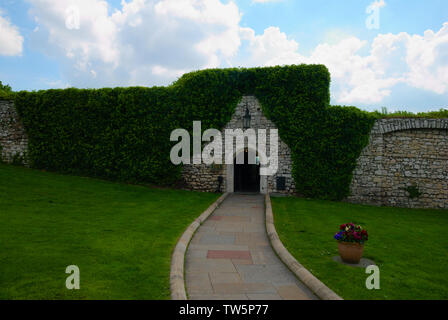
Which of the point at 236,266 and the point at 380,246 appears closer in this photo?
the point at 236,266

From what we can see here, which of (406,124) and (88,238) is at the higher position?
(406,124)

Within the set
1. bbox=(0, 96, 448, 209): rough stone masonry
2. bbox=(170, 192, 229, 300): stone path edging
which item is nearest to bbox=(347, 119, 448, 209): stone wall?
bbox=(0, 96, 448, 209): rough stone masonry

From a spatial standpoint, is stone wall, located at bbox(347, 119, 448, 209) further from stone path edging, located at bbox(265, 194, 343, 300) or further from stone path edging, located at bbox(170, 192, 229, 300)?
stone path edging, located at bbox(170, 192, 229, 300)

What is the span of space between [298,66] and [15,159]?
1869cm

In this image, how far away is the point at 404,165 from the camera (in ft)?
47.4

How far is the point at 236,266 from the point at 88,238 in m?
3.71

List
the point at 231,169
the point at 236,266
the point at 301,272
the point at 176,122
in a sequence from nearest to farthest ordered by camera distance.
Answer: the point at 301,272 < the point at 236,266 < the point at 231,169 < the point at 176,122

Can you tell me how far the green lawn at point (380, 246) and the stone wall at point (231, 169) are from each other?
8.39 ft

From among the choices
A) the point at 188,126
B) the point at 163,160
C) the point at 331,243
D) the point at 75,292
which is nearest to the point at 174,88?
the point at 188,126

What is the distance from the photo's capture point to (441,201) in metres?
14.2

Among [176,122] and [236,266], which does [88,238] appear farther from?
[176,122]

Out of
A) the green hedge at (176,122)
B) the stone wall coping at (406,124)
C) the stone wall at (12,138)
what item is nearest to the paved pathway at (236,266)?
→ the green hedge at (176,122)

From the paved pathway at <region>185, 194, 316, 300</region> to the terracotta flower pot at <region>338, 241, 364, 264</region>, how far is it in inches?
53.2

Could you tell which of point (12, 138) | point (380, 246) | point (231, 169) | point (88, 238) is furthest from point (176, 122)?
point (380, 246)
